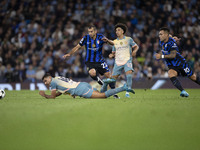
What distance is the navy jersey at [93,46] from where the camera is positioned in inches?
381

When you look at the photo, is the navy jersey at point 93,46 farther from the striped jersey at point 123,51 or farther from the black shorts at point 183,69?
the black shorts at point 183,69

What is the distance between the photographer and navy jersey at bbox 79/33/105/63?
9680 mm

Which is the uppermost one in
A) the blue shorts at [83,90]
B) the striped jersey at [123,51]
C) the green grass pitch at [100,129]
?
the striped jersey at [123,51]

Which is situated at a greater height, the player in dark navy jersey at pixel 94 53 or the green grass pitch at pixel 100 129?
the player in dark navy jersey at pixel 94 53

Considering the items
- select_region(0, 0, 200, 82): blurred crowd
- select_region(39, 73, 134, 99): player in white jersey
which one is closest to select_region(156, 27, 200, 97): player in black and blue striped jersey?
select_region(39, 73, 134, 99): player in white jersey

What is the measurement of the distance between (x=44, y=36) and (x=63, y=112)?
39.2ft

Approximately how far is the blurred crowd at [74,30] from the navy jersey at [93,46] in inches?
227

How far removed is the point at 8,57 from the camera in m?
16.5

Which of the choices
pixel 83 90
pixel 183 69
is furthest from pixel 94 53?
pixel 183 69

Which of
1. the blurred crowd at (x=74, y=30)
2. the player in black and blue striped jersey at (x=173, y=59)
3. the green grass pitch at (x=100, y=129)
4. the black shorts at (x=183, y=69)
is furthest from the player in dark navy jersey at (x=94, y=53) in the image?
the blurred crowd at (x=74, y=30)

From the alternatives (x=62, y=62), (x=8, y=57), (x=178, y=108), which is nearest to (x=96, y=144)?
(x=178, y=108)

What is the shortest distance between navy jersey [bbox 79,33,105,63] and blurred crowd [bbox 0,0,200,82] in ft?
19.0

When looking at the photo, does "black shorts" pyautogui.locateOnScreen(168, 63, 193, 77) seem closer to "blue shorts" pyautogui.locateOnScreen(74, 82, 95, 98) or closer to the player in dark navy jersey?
the player in dark navy jersey

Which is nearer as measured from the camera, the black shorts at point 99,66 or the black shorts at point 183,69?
the black shorts at point 183,69
